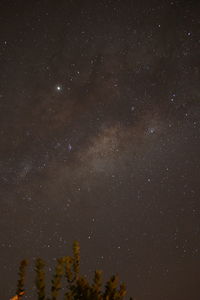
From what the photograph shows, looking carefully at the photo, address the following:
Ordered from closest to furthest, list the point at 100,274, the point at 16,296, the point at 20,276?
the point at 16,296, the point at 20,276, the point at 100,274

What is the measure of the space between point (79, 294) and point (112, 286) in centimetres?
50

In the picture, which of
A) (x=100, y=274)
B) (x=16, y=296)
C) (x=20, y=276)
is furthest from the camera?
(x=100, y=274)

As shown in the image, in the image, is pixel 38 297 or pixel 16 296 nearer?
pixel 16 296

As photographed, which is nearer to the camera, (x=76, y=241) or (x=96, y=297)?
(x=96, y=297)

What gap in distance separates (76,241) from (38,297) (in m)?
0.94

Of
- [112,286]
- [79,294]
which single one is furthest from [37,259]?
[112,286]

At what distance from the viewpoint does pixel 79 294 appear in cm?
416

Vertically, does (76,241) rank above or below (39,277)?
above

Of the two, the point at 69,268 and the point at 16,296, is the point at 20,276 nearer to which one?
the point at 16,296

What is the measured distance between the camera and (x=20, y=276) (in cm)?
394

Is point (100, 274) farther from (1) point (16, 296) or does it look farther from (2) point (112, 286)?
(1) point (16, 296)

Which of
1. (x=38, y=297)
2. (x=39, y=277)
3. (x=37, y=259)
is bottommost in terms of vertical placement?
(x=38, y=297)

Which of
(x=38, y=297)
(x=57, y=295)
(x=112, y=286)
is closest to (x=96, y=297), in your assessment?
(x=112, y=286)

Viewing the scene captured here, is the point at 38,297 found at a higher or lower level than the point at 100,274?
lower
